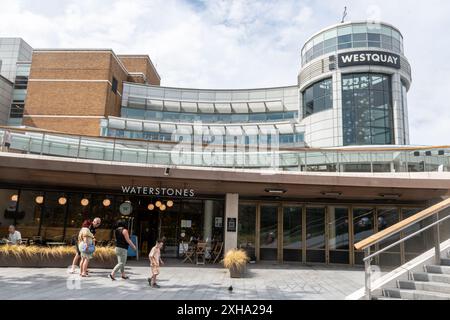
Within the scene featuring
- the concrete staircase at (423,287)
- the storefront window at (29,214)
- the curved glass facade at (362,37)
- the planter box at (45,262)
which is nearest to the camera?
the concrete staircase at (423,287)

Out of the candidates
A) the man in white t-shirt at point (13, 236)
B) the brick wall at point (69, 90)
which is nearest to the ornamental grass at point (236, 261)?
the man in white t-shirt at point (13, 236)

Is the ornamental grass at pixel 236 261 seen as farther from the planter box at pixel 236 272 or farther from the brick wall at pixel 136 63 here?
the brick wall at pixel 136 63

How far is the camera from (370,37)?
39.6 meters

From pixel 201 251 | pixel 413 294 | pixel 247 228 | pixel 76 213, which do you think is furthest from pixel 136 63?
pixel 413 294

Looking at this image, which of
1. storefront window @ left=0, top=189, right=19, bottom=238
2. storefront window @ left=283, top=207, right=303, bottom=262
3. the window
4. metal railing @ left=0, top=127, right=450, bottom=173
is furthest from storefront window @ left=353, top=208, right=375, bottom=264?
the window

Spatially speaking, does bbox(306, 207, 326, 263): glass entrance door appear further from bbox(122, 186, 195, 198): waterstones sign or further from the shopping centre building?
bbox(122, 186, 195, 198): waterstones sign

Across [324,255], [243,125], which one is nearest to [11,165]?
[324,255]

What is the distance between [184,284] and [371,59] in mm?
36944

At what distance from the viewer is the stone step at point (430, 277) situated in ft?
19.1

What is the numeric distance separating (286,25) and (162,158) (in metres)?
5.97

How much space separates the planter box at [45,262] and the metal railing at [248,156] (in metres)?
3.35
